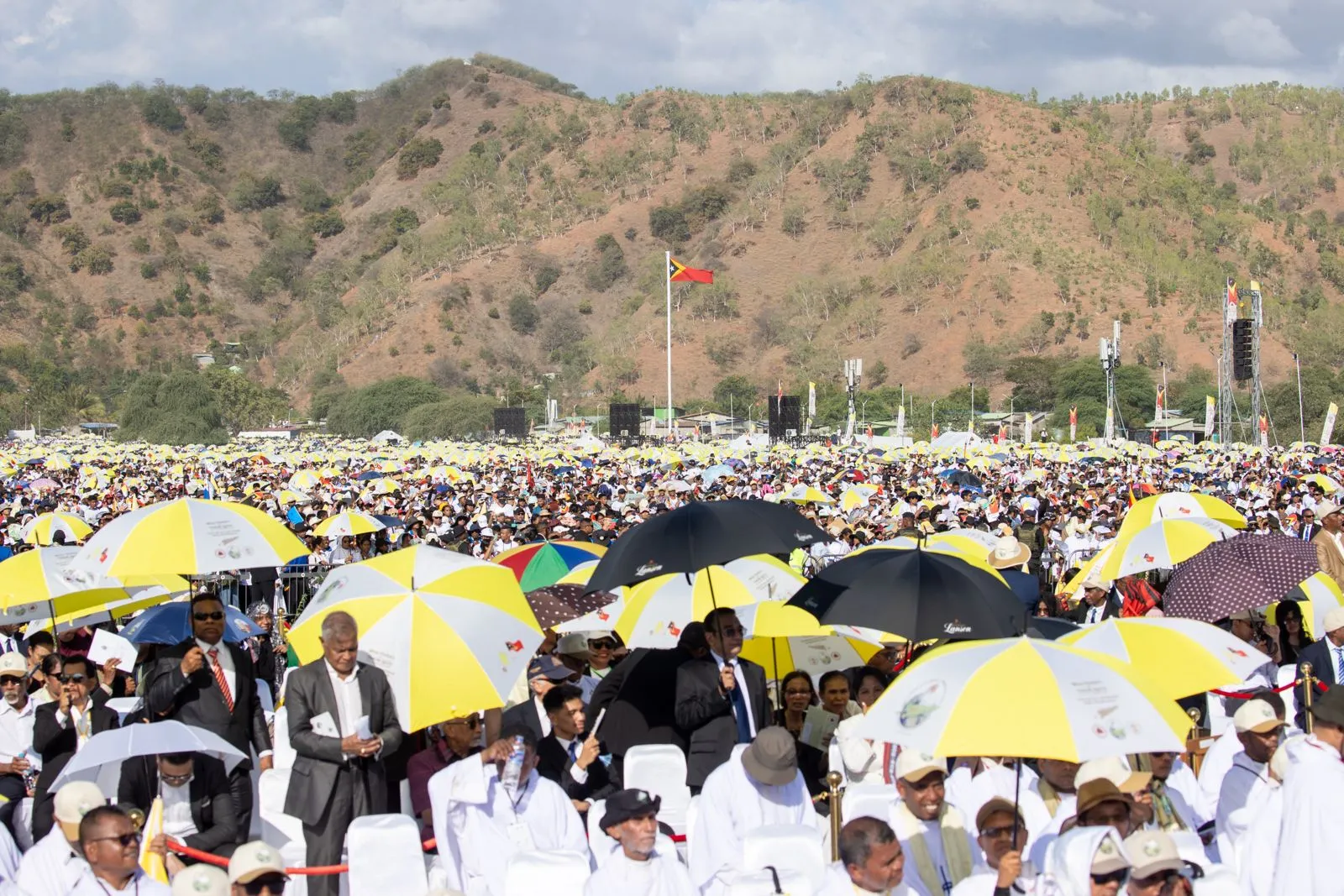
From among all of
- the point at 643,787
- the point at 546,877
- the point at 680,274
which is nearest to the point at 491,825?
the point at 546,877

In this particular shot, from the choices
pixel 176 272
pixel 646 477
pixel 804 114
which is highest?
pixel 804 114

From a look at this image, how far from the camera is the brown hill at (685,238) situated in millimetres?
104562

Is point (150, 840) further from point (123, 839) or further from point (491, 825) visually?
point (491, 825)

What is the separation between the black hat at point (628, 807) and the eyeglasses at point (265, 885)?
97cm

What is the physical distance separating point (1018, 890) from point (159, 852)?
2716 millimetres

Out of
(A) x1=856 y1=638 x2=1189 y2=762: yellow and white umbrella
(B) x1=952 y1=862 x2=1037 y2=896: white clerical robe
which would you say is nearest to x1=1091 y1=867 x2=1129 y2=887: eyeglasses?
(B) x1=952 y1=862 x2=1037 y2=896: white clerical robe

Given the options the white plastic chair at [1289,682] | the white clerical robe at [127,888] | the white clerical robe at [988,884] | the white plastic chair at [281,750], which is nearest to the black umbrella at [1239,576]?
the white plastic chair at [1289,682]

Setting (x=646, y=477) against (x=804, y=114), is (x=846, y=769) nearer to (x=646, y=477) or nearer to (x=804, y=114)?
(x=646, y=477)

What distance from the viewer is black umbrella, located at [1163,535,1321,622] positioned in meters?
7.48

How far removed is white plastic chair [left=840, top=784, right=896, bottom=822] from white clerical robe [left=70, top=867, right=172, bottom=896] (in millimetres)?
2148

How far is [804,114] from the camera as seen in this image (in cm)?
15362

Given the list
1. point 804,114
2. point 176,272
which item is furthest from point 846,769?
point 176,272

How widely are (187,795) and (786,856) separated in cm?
214

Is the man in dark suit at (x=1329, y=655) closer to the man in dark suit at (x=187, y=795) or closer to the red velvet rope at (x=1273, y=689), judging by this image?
the red velvet rope at (x=1273, y=689)
